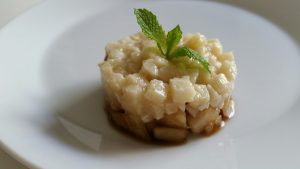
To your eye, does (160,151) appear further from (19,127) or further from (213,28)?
(213,28)

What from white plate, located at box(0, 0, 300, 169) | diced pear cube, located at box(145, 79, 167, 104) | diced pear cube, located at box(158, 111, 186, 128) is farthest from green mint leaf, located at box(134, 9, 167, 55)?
white plate, located at box(0, 0, 300, 169)

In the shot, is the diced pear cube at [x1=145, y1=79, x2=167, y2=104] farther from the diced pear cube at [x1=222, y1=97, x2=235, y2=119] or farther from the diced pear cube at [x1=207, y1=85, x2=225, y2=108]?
the diced pear cube at [x1=222, y1=97, x2=235, y2=119]

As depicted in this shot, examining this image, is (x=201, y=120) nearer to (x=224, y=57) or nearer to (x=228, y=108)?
(x=228, y=108)

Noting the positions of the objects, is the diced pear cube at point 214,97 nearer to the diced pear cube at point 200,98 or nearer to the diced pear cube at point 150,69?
the diced pear cube at point 200,98

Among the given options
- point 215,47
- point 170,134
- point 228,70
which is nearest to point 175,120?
point 170,134

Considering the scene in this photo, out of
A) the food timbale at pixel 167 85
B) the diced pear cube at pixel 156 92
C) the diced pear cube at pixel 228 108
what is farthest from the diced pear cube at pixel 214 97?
the diced pear cube at pixel 156 92

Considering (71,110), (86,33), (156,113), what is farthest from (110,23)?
(156,113)
